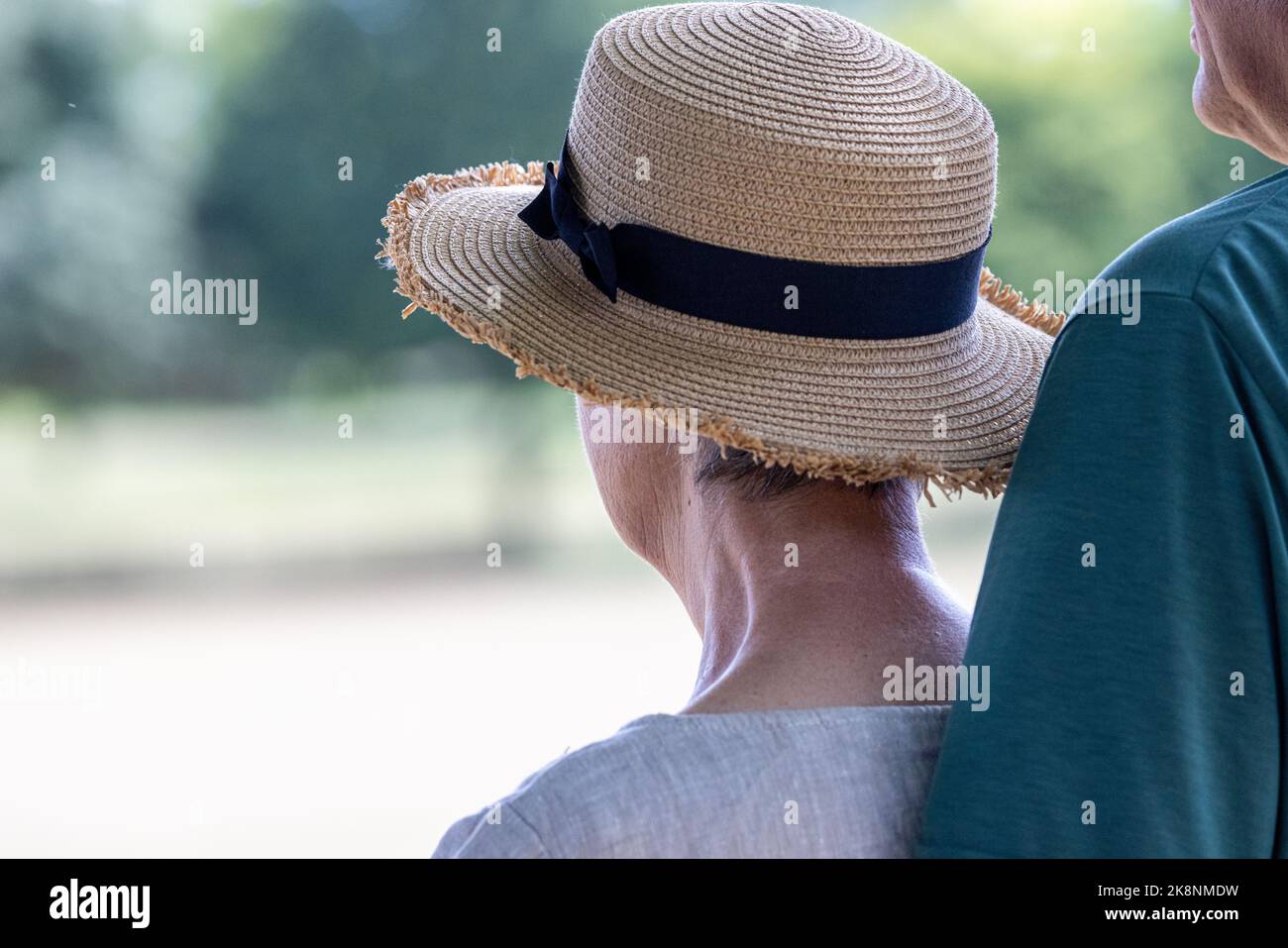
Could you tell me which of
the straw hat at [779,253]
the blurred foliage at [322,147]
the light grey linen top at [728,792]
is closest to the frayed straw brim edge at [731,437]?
the straw hat at [779,253]

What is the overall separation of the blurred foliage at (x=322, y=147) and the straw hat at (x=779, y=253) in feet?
23.2

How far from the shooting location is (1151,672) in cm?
82

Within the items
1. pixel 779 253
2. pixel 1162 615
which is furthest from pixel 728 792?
pixel 779 253

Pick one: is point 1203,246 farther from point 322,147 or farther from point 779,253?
point 322,147

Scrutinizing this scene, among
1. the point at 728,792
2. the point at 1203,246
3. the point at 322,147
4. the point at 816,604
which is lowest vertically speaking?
the point at 728,792

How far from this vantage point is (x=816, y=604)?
1.02 metres

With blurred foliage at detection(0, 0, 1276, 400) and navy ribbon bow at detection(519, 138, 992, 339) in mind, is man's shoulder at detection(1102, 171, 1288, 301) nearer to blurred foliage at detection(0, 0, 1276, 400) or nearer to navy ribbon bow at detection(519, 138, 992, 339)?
navy ribbon bow at detection(519, 138, 992, 339)

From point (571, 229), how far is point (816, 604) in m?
0.40

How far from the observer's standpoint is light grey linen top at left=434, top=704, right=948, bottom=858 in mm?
889

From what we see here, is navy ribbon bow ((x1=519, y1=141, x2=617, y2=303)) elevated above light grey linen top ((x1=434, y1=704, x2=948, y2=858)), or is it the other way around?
navy ribbon bow ((x1=519, y1=141, x2=617, y2=303))

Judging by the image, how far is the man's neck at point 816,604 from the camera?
99 centimetres

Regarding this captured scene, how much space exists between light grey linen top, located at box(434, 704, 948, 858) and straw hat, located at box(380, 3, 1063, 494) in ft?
0.68

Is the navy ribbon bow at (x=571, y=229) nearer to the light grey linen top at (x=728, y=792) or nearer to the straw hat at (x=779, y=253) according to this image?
the straw hat at (x=779, y=253)

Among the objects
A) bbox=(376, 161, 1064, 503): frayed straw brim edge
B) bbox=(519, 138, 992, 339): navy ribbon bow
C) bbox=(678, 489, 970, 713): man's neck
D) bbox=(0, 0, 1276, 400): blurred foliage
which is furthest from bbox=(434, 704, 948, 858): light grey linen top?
bbox=(0, 0, 1276, 400): blurred foliage
